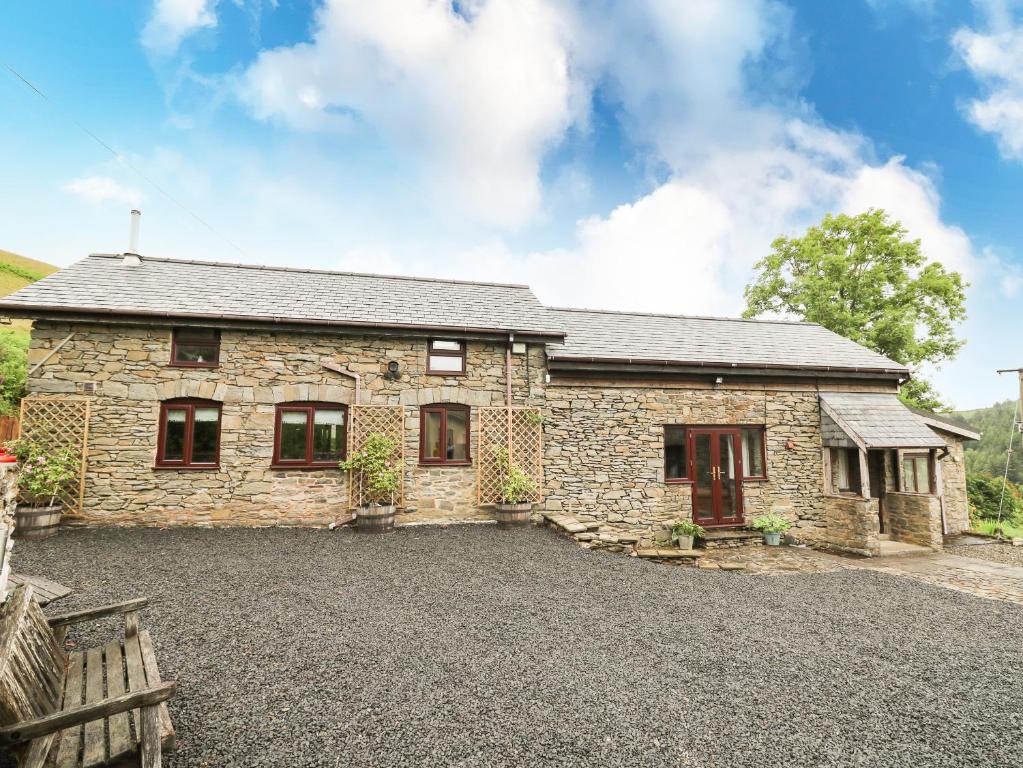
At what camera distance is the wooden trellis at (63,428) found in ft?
25.0

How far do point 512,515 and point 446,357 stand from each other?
3.65 m

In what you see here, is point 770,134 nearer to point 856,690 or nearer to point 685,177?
point 685,177

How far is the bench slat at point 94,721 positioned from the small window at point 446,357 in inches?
269

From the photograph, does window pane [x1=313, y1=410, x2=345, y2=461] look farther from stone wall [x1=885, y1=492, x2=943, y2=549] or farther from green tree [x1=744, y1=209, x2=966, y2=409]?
green tree [x1=744, y1=209, x2=966, y2=409]

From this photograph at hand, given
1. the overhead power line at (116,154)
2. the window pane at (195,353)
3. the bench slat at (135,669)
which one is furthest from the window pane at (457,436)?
the overhead power line at (116,154)

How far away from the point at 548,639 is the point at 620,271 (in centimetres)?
1758

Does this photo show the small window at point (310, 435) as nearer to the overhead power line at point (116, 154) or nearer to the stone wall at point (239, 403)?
the stone wall at point (239, 403)

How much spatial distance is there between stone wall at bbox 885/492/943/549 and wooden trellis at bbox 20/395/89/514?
1765 centimetres

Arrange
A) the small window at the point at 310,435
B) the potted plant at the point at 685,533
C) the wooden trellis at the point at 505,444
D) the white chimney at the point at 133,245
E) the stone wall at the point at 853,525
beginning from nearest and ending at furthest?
1. the small window at the point at 310,435
2. the potted plant at the point at 685,533
3. the wooden trellis at the point at 505,444
4. the stone wall at the point at 853,525
5. the white chimney at the point at 133,245

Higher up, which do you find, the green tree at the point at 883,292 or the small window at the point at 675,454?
the green tree at the point at 883,292

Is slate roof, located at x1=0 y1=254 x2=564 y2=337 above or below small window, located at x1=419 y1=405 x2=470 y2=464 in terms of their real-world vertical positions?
above

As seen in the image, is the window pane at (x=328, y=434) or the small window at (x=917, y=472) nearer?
the window pane at (x=328, y=434)

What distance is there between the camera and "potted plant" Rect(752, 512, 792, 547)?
9.68 meters

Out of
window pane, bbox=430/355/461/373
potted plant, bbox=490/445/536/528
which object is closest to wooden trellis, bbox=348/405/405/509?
window pane, bbox=430/355/461/373
